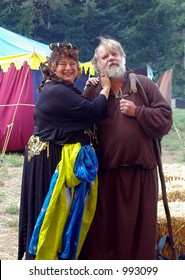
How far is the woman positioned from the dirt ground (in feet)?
4.24

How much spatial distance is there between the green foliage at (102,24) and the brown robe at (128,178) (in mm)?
23711

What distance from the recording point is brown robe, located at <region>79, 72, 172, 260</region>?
9.75 ft

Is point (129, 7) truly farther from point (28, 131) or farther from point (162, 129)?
point (162, 129)

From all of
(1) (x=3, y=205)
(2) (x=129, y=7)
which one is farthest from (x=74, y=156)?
(2) (x=129, y=7)

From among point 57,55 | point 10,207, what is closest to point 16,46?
point 10,207

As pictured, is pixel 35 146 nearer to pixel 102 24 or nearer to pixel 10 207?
pixel 10 207

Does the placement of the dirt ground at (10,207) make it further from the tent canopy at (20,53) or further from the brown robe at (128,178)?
the tent canopy at (20,53)

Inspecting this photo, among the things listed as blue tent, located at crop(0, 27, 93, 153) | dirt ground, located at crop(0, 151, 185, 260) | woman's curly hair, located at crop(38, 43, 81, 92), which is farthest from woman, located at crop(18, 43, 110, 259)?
blue tent, located at crop(0, 27, 93, 153)

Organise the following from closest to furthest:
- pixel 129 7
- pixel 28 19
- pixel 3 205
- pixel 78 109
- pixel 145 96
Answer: pixel 78 109 < pixel 145 96 < pixel 3 205 < pixel 28 19 < pixel 129 7

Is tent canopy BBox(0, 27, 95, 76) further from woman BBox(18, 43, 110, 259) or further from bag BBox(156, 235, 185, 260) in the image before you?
woman BBox(18, 43, 110, 259)

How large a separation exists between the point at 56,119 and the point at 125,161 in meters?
0.51

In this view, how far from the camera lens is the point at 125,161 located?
2.99 metres

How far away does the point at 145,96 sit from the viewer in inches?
120

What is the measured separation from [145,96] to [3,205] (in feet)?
11.1
